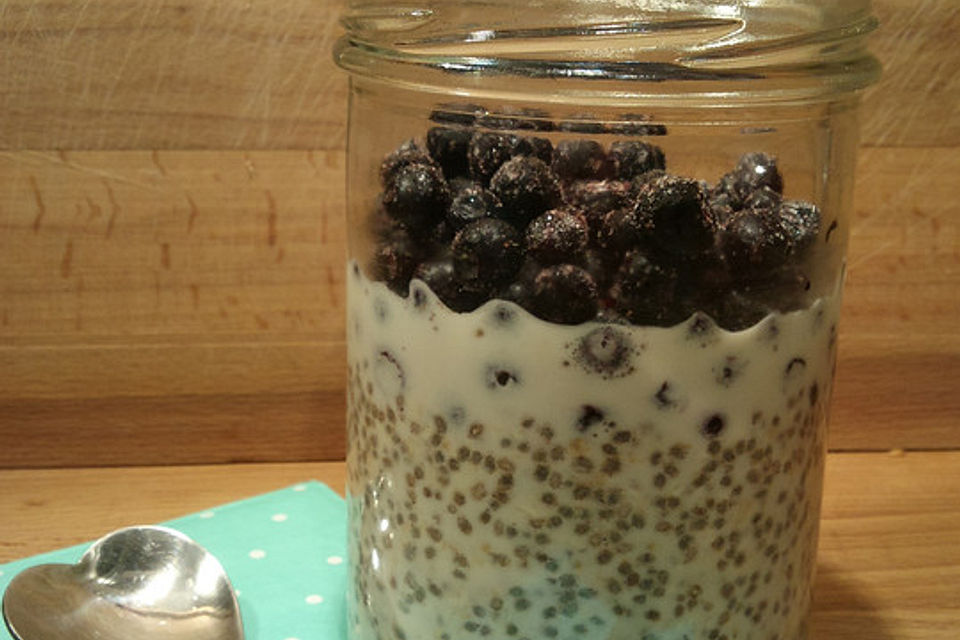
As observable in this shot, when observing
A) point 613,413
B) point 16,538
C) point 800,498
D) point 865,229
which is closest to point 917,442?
point 865,229

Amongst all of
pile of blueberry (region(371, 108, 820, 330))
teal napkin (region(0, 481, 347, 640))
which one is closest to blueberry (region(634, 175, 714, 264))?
pile of blueberry (region(371, 108, 820, 330))

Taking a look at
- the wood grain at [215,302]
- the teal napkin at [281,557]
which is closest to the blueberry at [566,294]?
the teal napkin at [281,557]

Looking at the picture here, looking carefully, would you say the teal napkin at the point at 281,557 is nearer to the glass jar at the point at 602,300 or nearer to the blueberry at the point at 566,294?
the glass jar at the point at 602,300

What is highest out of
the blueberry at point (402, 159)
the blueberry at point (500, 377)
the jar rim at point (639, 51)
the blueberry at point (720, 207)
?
the jar rim at point (639, 51)

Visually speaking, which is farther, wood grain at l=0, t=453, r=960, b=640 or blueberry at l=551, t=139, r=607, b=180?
wood grain at l=0, t=453, r=960, b=640

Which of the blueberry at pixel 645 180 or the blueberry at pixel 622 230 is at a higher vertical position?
the blueberry at pixel 645 180

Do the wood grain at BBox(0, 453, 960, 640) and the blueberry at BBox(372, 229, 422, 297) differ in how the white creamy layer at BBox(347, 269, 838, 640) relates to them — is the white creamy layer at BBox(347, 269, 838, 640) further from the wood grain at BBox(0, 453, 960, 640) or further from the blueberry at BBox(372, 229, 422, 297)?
the wood grain at BBox(0, 453, 960, 640)

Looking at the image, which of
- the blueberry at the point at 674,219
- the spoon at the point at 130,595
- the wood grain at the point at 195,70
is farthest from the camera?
the wood grain at the point at 195,70

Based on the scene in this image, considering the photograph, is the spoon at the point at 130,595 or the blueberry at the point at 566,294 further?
the spoon at the point at 130,595
